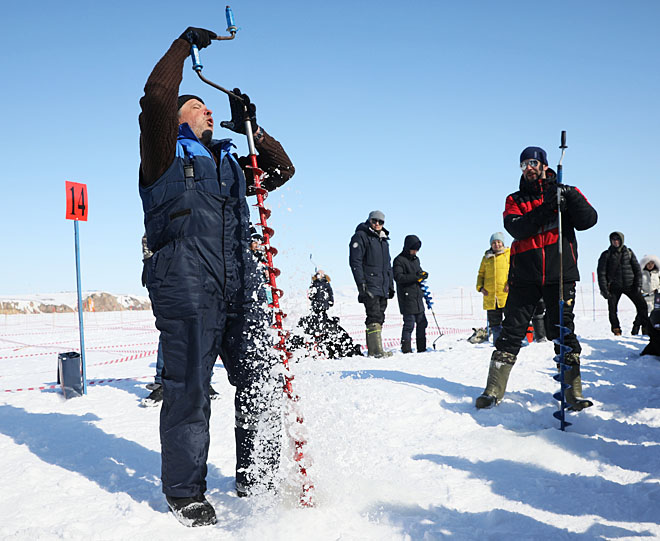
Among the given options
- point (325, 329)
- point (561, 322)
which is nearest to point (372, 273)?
point (325, 329)

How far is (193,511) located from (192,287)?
3.53 feet

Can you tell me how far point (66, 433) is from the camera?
4266 mm

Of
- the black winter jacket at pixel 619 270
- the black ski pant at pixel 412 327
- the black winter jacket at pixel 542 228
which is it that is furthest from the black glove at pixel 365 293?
the black winter jacket at pixel 619 270

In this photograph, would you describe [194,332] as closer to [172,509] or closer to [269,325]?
[269,325]

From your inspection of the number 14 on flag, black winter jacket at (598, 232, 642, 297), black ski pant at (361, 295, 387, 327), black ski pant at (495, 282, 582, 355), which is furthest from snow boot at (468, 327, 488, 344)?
the number 14 on flag

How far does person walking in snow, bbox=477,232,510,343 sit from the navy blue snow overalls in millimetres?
7076

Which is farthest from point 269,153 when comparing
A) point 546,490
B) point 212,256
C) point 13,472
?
point 13,472

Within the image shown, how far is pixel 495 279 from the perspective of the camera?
356 inches

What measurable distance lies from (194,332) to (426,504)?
1.47m

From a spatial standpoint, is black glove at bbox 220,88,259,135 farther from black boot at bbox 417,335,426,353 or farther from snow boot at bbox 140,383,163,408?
black boot at bbox 417,335,426,353

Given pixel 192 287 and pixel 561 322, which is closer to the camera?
pixel 192 287

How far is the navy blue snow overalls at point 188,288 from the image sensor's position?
8.07 feet

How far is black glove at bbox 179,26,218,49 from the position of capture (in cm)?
242

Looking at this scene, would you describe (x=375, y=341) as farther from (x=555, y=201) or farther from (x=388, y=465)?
(x=388, y=465)
